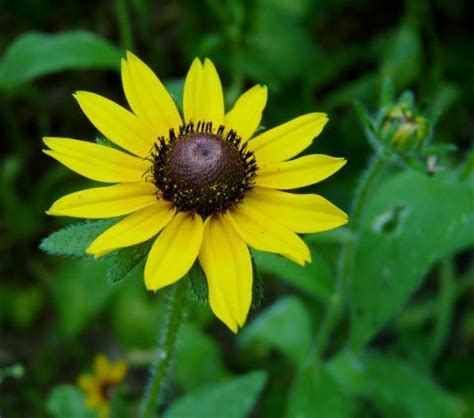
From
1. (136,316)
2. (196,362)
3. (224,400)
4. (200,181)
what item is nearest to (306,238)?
(224,400)

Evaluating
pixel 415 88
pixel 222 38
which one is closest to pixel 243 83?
pixel 222 38

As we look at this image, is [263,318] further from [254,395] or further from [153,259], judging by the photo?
[153,259]

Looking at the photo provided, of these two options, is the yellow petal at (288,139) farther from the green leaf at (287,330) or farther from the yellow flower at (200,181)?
the green leaf at (287,330)

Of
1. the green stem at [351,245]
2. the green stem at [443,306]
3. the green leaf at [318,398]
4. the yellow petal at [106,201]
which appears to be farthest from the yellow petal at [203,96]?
the green stem at [443,306]

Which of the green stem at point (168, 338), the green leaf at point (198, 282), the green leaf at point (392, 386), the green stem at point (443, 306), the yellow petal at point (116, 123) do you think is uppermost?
the yellow petal at point (116, 123)

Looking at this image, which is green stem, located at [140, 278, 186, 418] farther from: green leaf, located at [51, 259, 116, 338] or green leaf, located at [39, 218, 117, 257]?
green leaf, located at [51, 259, 116, 338]

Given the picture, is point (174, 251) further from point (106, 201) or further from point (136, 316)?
point (136, 316)

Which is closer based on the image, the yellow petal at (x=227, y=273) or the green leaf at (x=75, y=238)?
the yellow petal at (x=227, y=273)
